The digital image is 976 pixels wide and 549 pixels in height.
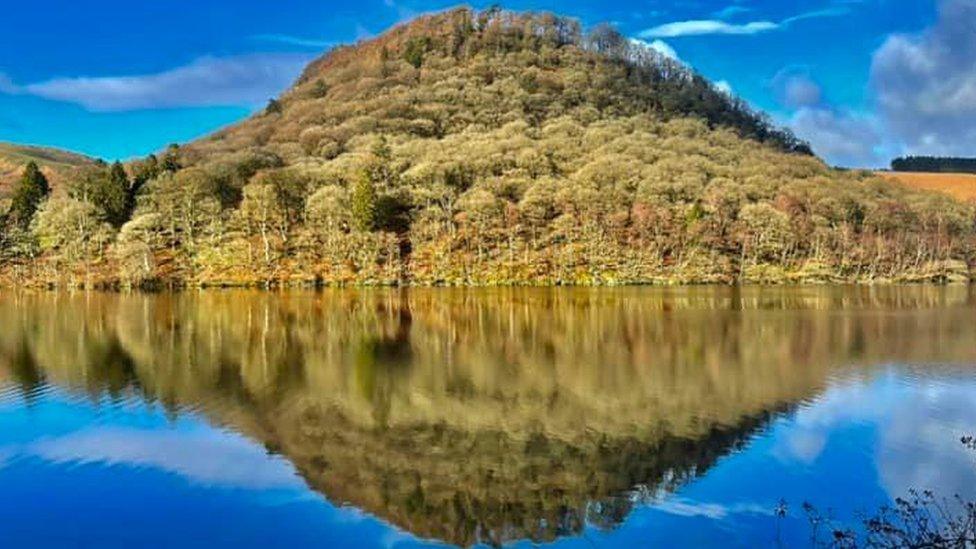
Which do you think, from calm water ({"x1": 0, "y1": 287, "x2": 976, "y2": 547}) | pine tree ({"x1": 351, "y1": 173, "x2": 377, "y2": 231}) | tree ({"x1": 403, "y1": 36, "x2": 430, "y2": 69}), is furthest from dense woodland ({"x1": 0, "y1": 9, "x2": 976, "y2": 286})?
calm water ({"x1": 0, "y1": 287, "x2": 976, "y2": 547})

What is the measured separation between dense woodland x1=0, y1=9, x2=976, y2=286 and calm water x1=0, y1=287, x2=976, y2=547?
164 feet

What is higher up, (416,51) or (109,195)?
(416,51)

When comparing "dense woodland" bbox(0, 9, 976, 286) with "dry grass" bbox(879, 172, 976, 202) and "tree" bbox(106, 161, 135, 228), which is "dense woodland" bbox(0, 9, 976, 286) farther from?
"dry grass" bbox(879, 172, 976, 202)

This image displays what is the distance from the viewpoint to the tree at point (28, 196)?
364 feet

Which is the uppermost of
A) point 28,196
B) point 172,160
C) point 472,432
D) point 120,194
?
point 172,160

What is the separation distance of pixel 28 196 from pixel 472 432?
112 meters

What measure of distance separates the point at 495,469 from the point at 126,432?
37.8 feet

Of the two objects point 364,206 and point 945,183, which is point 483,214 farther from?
point 945,183

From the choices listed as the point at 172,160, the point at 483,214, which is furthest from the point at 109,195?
the point at 483,214

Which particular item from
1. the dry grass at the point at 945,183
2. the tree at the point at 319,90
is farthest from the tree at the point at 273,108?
the dry grass at the point at 945,183

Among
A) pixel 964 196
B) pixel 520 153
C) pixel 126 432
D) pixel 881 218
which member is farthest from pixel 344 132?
pixel 126 432

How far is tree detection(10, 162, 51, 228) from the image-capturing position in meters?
111

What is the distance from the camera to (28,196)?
113312 mm

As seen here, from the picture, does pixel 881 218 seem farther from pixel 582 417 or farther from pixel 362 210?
pixel 582 417
